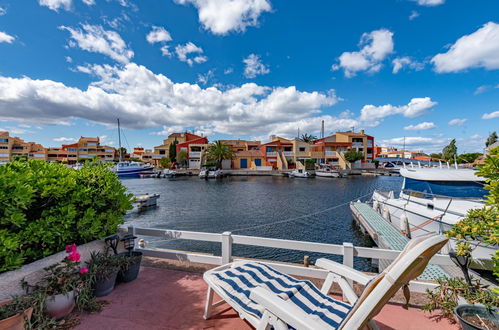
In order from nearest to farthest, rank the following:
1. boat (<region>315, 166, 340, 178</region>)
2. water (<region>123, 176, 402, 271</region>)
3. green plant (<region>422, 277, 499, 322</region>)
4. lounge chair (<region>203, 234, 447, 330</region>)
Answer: lounge chair (<region>203, 234, 447, 330</region>)
green plant (<region>422, 277, 499, 322</region>)
water (<region>123, 176, 402, 271</region>)
boat (<region>315, 166, 340, 178</region>)

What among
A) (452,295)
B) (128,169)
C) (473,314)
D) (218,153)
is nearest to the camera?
(473,314)

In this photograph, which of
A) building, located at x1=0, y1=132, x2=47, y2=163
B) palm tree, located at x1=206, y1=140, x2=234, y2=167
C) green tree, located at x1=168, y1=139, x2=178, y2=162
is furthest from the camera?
building, located at x1=0, y1=132, x2=47, y2=163

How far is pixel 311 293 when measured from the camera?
2.41 m

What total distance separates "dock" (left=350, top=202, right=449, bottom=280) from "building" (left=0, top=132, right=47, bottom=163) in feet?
237

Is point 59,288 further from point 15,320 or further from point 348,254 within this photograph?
point 348,254

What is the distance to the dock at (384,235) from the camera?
5.57 m

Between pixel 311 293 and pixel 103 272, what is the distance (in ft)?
9.31

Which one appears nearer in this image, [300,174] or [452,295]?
[452,295]

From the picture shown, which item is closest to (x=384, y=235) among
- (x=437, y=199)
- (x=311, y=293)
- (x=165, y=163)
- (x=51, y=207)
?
(x=437, y=199)

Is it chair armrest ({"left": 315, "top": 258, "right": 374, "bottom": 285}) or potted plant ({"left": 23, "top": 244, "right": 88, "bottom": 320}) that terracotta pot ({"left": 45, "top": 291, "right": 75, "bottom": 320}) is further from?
chair armrest ({"left": 315, "top": 258, "right": 374, "bottom": 285})

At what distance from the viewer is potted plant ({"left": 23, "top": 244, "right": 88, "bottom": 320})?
8.41 ft

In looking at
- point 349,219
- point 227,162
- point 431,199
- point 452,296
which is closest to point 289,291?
point 452,296

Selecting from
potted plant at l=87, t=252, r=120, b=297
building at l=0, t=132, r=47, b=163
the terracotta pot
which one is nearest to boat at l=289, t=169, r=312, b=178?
potted plant at l=87, t=252, r=120, b=297

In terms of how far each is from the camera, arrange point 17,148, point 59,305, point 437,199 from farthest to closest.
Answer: point 17,148, point 437,199, point 59,305
